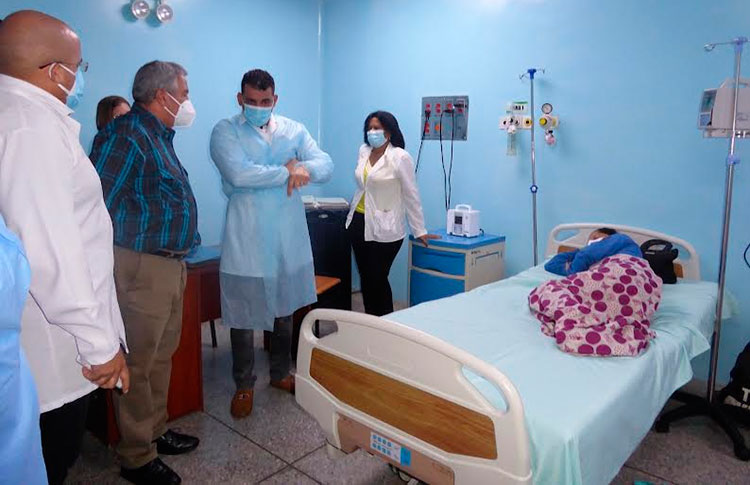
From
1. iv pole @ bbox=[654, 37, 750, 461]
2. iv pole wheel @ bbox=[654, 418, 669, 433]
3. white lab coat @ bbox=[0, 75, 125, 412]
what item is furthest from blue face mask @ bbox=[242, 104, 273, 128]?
iv pole wheel @ bbox=[654, 418, 669, 433]

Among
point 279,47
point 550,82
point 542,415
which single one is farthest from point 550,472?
point 279,47

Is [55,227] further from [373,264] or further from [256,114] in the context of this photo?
[373,264]

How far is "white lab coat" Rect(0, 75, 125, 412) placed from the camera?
1.11 m

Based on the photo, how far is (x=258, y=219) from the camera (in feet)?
8.30

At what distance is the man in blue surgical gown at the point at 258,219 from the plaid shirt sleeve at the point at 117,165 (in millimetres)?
590

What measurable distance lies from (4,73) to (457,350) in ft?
4.20

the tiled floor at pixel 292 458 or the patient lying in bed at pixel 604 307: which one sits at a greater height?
the patient lying in bed at pixel 604 307

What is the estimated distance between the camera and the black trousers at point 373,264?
3465 millimetres

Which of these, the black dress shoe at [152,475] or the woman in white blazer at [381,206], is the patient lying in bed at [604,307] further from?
the black dress shoe at [152,475]

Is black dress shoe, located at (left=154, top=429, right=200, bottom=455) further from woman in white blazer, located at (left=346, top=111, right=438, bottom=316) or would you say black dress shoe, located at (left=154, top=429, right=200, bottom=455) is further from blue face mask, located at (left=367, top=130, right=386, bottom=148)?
blue face mask, located at (left=367, top=130, right=386, bottom=148)

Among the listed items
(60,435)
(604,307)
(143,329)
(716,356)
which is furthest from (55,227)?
(716,356)

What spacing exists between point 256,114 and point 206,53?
1781 millimetres

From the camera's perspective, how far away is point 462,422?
146 centimetres

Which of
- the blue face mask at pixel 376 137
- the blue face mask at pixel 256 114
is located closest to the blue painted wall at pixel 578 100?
the blue face mask at pixel 376 137
